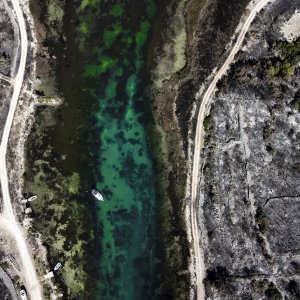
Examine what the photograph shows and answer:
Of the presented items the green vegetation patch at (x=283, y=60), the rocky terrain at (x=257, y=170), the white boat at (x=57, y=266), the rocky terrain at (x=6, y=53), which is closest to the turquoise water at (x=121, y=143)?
the white boat at (x=57, y=266)

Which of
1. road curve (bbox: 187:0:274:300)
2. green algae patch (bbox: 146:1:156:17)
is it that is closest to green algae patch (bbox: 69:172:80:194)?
road curve (bbox: 187:0:274:300)

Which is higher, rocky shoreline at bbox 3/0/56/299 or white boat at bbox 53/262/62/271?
rocky shoreline at bbox 3/0/56/299

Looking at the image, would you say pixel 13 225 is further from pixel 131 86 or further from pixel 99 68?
pixel 131 86

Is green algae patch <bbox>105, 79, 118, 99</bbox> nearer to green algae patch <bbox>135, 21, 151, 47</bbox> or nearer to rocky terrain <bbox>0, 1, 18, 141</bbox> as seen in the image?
green algae patch <bbox>135, 21, 151, 47</bbox>

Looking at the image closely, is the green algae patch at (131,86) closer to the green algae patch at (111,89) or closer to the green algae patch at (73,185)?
the green algae patch at (111,89)

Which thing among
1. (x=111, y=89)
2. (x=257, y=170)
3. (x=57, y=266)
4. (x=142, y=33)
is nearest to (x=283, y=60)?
(x=257, y=170)
